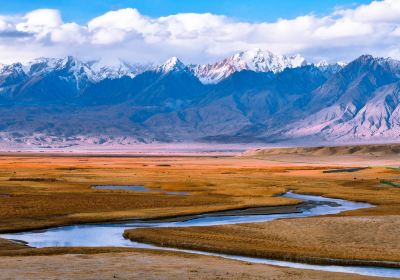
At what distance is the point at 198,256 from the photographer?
130 ft

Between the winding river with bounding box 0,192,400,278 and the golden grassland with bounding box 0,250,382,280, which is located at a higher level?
the golden grassland with bounding box 0,250,382,280

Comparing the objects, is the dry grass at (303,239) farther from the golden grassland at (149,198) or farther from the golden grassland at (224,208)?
the golden grassland at (149,198)

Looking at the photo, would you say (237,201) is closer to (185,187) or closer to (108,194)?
(108,194)

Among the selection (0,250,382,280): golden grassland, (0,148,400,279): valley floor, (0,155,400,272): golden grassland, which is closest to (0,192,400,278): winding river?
(0,155,400,272): golden grassland

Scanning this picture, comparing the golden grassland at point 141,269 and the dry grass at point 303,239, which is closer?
the golden grassland at point 141,269

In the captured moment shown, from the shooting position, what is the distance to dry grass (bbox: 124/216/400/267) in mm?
40344

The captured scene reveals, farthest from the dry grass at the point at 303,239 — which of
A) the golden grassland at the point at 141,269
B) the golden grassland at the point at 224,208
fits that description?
the golden grassland at the point at 141,269

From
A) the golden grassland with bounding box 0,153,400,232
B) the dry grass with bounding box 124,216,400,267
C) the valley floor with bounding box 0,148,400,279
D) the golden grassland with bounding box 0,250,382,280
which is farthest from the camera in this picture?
the golden grassland with bounding box 0,153,400,232

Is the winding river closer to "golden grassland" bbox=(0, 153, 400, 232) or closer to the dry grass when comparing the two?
the dry grass

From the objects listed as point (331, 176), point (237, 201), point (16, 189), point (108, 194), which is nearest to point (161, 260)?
point (237, 201)

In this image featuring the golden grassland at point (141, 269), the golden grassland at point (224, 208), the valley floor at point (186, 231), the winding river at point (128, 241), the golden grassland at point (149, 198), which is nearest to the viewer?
the golden grassland at point (141, 269)

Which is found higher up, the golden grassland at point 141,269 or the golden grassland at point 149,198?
the golden grassland at point 141,269

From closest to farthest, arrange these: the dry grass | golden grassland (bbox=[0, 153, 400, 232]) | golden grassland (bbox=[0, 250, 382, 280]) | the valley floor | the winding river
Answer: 1. golden grassland (bbox=[0, 250, 382, 280])
2. the valley floor
3. the winding river
4. the dry grass
5. golden grassland (bbox=[0, 153, 400, 232])

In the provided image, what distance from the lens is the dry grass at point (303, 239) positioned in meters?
40.3
